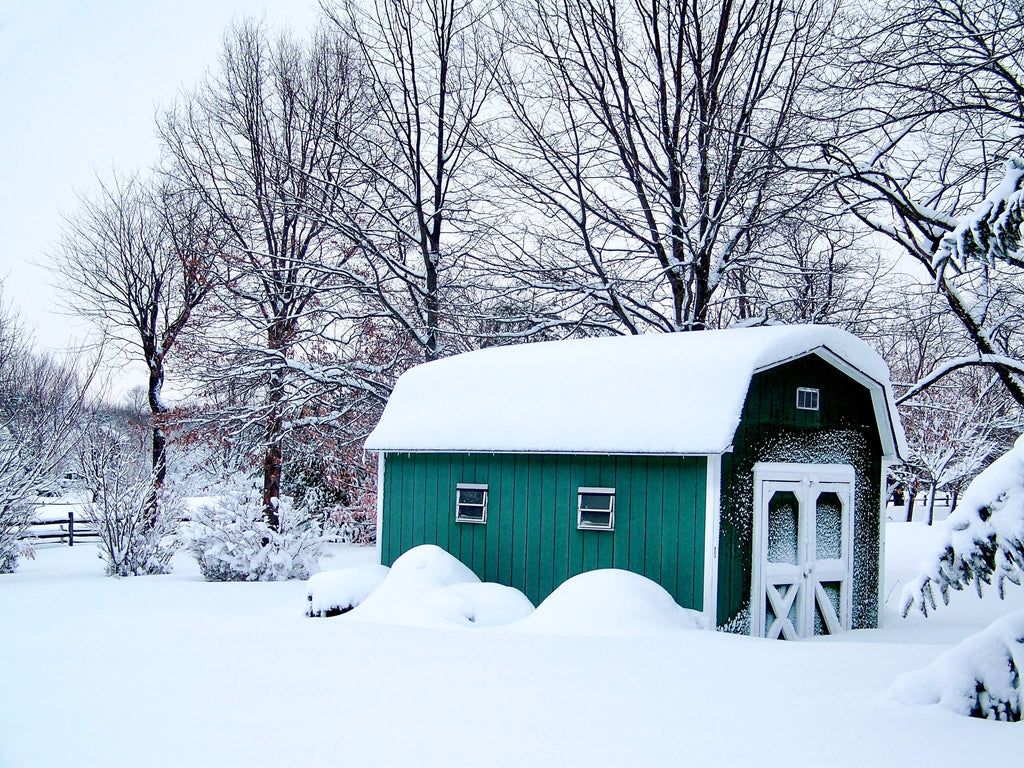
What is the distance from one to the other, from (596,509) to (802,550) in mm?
2417

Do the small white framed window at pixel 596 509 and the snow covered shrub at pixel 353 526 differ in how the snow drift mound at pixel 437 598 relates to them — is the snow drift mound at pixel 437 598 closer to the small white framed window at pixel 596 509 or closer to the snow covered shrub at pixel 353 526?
the small white framed window at pixel 596 509

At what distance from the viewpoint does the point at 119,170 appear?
2673 cm

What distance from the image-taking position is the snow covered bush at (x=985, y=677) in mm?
5191

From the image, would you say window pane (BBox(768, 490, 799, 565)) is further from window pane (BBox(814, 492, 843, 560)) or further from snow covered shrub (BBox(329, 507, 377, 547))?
snow covered shrub (BBox(329, 507, 377, 547))

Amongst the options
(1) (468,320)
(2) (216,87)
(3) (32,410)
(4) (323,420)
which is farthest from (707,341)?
(2) (216,87)

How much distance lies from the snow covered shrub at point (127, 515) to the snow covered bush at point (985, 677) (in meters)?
13.8

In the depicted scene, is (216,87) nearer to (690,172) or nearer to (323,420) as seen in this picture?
(323,420)

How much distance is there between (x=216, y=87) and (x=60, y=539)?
13508 millimetres

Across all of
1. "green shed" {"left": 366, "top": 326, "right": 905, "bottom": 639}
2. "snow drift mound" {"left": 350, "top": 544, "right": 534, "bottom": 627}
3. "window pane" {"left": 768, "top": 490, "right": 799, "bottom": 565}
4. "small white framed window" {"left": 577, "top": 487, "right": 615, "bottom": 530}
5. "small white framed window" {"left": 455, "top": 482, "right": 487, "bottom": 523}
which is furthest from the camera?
"small white framed window" {"left": 455, "top": 482, "right": 487, "bottom": 523}

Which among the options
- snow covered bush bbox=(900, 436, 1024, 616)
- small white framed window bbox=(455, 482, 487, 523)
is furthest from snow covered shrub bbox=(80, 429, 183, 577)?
snow covered bush bbox=(900, 436, 1024, 616)

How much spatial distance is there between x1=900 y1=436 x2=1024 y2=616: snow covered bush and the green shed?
454 centimetres

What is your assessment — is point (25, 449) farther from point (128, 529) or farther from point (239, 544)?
point (239, 544)

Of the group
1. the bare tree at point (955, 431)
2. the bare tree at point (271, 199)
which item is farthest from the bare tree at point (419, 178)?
the bare tree at point (955, 431)

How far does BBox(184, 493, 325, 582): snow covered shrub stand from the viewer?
1603cm
